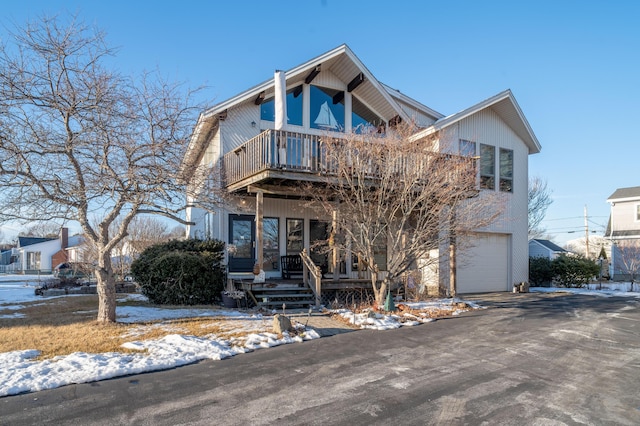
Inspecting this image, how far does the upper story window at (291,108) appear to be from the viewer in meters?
15.2

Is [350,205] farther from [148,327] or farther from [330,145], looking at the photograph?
[148,327]

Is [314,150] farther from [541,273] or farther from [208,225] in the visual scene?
[541,273]

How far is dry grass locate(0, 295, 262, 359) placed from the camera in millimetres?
7281

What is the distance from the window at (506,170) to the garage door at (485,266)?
1981 mm

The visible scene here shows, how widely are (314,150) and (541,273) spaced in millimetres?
12963

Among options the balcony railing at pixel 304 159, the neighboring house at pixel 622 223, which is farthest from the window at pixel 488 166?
the neighboring house at pixel 622 223

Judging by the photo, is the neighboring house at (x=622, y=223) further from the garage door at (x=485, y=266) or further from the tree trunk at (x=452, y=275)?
the tree trunk at (x=452, y=275)

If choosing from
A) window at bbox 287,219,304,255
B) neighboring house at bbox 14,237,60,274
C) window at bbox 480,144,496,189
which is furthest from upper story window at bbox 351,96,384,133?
neighboring house at bbox 14,237,60,274

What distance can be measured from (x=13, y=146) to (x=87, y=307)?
540 cm

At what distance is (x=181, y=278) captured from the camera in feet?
39.8

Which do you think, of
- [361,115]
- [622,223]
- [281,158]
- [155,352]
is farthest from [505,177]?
[622,223]

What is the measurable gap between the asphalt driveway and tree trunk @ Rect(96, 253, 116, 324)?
3.70 metres

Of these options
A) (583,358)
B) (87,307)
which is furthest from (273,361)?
(87,307)

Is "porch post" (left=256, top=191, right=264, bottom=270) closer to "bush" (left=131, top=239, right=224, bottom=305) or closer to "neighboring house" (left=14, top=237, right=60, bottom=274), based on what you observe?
"bush" (left=131, top=239, right=224, bottom=305)
